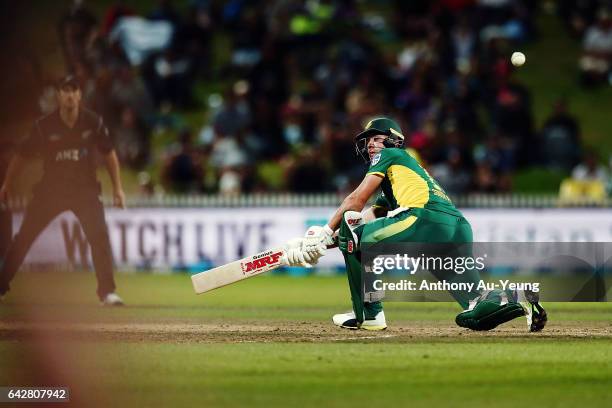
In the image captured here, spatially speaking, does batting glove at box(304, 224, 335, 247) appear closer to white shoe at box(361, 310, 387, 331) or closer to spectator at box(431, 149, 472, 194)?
white shoe at box(361, 310, 387, 331)

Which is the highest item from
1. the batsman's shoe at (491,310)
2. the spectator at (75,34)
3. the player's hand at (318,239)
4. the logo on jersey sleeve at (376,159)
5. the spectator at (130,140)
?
the spectator at (75,34)

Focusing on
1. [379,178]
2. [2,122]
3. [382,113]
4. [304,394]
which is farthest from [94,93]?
[304,394]

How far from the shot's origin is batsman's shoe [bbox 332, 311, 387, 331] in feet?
37.5

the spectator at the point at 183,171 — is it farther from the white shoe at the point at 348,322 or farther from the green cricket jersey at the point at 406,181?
the green cricket jersey at the point at 406,181

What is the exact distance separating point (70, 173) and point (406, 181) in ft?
15.6

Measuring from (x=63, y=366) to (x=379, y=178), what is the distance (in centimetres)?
285

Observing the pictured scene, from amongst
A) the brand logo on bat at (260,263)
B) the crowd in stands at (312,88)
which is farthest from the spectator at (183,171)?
the brand logo on bat at (260,263)

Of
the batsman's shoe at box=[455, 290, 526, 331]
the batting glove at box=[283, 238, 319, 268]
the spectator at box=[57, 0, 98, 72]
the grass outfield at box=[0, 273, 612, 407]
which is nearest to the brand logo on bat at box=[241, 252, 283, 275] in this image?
the batting glove at box=[283, 238, 319, 268]

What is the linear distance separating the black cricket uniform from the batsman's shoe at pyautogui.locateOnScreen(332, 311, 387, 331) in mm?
3634

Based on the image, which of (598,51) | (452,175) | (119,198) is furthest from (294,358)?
(598,51)

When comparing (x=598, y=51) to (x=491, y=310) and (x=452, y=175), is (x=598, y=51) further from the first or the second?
(x=491, y=310)

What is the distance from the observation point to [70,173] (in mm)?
14258

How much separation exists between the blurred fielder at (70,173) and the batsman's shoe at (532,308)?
16.7 ft

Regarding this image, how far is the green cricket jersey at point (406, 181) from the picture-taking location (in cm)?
1075
